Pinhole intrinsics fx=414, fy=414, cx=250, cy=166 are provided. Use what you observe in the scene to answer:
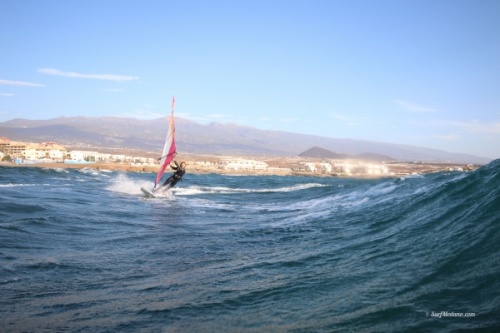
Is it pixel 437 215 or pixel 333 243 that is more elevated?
pixel 437 215

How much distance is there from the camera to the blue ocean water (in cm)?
516

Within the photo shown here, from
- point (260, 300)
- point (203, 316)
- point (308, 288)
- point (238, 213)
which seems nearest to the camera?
point (203, 316)

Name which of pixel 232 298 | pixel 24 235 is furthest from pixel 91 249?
pixel 232 298

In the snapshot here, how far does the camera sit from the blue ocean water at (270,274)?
516cm

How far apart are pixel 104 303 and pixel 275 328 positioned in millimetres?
2801

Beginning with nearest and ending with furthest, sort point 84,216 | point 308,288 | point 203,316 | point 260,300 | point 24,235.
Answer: point 203,316
point 260,300
point 308,288
point 24,235
point 84,216

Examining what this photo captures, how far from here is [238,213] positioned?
19.0 metres

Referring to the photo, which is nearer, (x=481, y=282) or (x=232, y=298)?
(x=481, y=282)

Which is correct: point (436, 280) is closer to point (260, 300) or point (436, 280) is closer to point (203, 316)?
point (260, 300)

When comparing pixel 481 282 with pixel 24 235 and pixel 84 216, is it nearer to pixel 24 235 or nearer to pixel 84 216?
pixel 24 235

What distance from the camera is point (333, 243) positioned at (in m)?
9.99

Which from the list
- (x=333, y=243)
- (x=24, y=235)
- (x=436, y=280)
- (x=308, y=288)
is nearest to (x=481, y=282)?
(x=436, y=280)

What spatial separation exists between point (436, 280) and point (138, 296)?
4.49 m

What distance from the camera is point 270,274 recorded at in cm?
760
